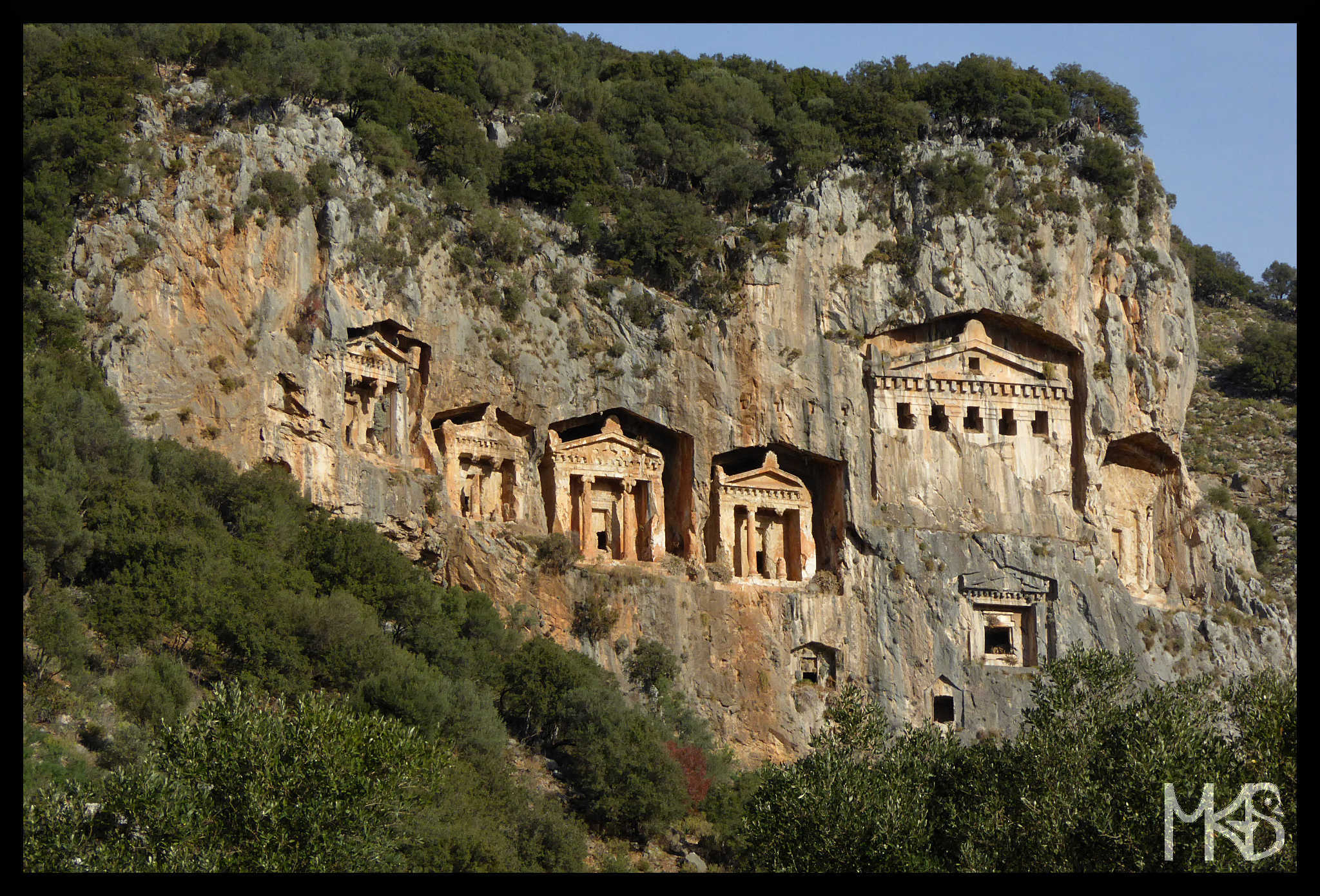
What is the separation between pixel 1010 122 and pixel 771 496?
16591 mm

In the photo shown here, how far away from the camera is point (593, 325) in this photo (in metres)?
45.6

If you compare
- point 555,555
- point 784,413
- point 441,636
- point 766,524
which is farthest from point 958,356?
point 441,636

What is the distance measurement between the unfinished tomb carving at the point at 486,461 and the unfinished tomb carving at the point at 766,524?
238 inches

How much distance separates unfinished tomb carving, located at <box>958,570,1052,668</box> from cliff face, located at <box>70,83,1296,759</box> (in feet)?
0.31

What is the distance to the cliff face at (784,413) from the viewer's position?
39.7 metres

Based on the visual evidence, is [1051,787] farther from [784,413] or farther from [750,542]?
[784,413]

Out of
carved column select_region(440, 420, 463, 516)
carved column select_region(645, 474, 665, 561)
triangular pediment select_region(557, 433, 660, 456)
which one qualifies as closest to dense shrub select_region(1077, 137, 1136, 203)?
triangular pediment select_region(557, 433, 660, 456)

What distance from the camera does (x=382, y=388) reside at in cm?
4256

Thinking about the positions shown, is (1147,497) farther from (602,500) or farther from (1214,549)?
(602,500)

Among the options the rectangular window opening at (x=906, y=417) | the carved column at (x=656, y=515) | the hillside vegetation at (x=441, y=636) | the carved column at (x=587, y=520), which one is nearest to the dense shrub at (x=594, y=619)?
the hillside vegetation at (x=441, y=636)

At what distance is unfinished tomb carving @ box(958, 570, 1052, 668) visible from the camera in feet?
149

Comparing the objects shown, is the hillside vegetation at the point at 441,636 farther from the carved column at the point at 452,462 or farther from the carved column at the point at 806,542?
the carved column at the point at 806,542

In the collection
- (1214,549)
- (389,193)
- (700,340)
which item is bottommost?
(1214,549)
